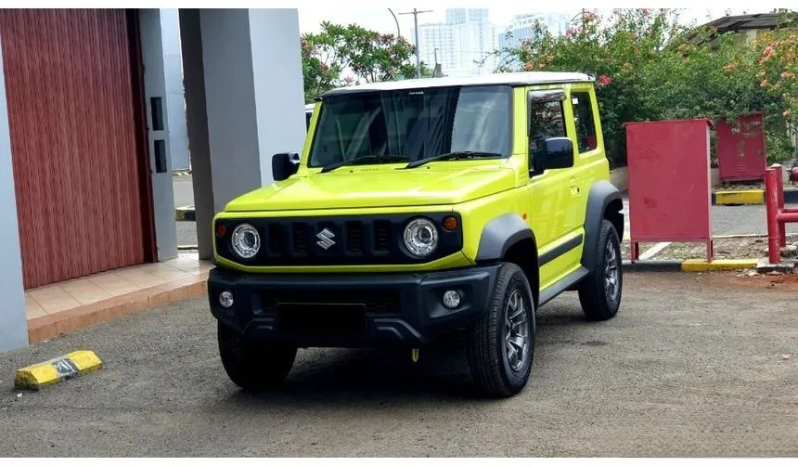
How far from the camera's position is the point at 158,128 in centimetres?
1248

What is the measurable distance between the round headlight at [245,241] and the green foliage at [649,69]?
15.2m

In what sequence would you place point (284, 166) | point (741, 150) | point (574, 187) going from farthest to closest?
point (741, 150) → point (574, 187) → point (284, 166)

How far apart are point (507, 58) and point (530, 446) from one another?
19.4m

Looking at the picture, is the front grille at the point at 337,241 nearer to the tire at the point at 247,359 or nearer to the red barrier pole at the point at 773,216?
the tire at the point at 247,359

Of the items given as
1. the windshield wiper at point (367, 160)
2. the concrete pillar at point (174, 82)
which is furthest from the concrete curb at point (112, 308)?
A: the windshield wiper at point (367, 160)

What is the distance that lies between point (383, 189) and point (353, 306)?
68cm

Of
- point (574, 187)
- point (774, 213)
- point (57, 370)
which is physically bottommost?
point (57, 370)

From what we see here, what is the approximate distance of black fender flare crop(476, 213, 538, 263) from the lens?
5.93 meters

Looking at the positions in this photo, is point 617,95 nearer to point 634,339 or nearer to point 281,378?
point 634,339

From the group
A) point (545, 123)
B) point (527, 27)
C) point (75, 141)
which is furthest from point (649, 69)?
point (545, 123)

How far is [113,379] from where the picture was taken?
7227 mm

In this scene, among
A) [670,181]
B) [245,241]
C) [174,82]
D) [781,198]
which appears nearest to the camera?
[245,241]

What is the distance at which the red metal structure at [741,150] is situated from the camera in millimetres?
19922

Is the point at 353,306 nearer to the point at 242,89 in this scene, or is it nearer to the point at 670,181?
the point at 242,89
